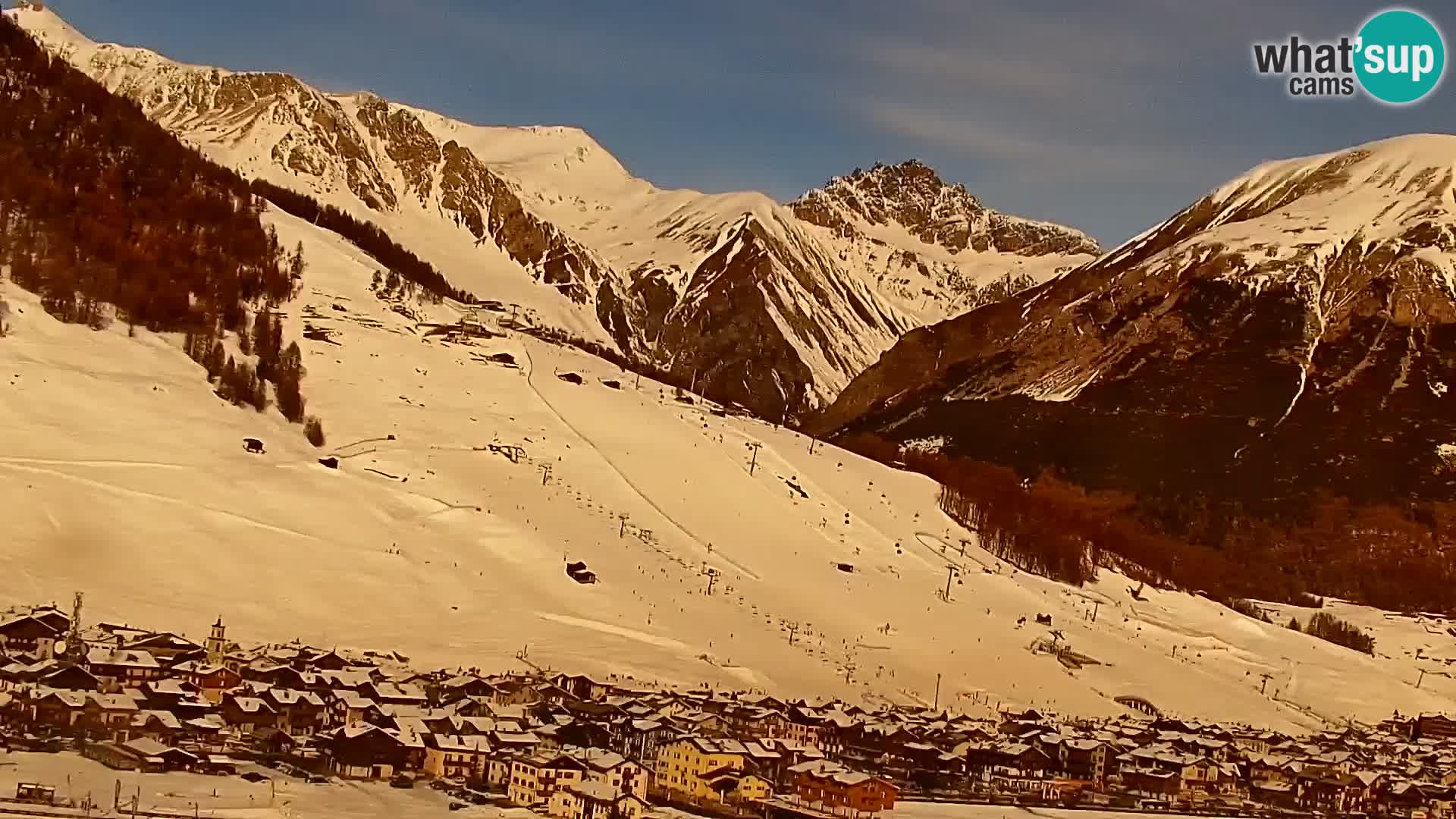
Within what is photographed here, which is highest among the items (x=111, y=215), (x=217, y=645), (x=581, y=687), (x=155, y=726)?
(x=111, y=215)

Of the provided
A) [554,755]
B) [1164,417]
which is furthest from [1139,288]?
[554,755]

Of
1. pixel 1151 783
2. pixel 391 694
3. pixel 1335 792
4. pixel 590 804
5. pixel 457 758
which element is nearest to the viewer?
pixel 590 804

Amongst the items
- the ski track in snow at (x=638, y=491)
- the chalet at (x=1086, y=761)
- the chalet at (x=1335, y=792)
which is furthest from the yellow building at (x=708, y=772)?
the ski track in snow at (x=638, y=491)

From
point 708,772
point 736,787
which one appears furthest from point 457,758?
point 736,787

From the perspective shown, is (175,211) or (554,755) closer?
(554,755)

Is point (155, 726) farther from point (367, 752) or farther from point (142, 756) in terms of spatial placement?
point (367, 752)

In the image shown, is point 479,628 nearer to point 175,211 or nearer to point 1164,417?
point 175,211

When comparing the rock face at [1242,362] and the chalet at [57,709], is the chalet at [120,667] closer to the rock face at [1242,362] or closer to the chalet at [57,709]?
the chalet at [57,709]
